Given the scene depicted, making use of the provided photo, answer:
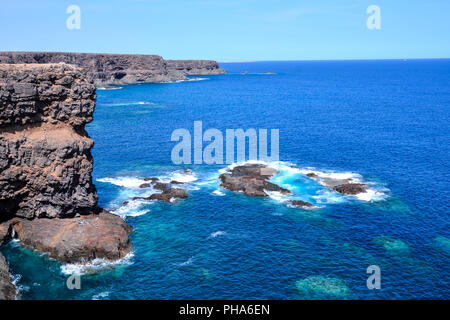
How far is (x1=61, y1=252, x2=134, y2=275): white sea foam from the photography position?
49438 millimetres

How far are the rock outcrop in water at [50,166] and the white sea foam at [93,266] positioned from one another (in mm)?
955

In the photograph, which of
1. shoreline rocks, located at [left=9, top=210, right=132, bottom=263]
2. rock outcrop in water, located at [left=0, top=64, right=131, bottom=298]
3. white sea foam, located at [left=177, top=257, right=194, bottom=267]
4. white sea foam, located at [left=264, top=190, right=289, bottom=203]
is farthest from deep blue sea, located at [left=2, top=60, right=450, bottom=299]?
rock outcrop in water, located at [left=0, top=64, right=131, bottom=298]

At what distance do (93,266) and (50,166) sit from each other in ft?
53.5

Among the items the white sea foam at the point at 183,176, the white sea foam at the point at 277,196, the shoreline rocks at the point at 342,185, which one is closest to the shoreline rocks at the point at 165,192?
the white sea foam at the point at 183,176

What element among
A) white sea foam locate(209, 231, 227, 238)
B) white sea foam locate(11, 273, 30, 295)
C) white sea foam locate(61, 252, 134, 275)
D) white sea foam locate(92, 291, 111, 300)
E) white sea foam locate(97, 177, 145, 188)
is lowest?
white sea foam locate(92, 291, 111, 300)

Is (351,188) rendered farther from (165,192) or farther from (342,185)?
(165,192)

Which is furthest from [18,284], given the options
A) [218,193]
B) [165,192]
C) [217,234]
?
[218,193]

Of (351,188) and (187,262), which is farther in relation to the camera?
(351,188)

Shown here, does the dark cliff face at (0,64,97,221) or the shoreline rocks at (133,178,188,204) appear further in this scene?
the shoreline rocks at (133,178,188,204)

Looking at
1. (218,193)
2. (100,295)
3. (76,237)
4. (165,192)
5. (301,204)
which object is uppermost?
(165,192)

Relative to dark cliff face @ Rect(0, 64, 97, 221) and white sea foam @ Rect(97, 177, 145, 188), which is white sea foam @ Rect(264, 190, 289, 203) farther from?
dark cliff face @ Rect(0, 64, 97, 221)

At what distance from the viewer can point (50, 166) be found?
56344mm

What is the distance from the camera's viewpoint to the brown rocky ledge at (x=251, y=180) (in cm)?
7656

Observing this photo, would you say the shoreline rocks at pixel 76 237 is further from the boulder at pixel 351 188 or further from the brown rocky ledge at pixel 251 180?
the boulder at pixel 351 188
